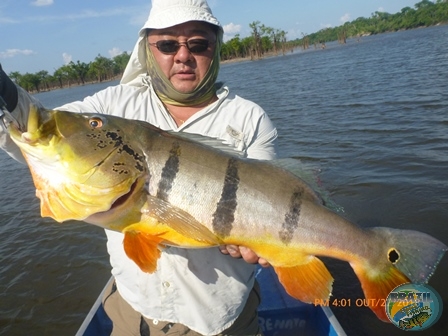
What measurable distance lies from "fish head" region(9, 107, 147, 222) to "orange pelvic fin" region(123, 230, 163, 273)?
244 mm

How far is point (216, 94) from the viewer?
10.2 ft

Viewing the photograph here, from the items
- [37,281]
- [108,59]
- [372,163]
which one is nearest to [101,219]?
[37,281]

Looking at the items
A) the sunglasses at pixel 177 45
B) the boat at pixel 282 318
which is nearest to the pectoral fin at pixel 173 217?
the sunglasses at pixel 177 45

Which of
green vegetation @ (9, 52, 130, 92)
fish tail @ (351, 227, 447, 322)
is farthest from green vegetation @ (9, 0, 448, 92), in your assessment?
fish tail @ (351, 227, 447, 322)

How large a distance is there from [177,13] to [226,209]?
1590 millimetres

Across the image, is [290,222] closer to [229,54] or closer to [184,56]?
[184,56]

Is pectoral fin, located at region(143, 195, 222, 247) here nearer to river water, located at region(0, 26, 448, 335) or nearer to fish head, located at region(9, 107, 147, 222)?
fish head, located at region(9, 107, 147, 222)

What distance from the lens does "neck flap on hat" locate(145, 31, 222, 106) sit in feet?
9.47

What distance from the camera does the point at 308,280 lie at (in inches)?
94.6

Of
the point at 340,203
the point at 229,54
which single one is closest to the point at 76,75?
the point at 229,54

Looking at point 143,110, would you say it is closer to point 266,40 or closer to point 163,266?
point 163,266

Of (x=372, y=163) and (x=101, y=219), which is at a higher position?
(x=101, y=219)

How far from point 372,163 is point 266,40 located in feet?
330

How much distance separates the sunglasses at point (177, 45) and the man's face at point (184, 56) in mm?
11
